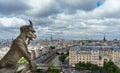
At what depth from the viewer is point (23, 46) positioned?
502cm

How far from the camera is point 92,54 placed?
195 ft

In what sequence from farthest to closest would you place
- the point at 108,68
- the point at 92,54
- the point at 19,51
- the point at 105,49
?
the point at 105,49 < the point at 92,54 < the point at 108,68 < the point at 19,51

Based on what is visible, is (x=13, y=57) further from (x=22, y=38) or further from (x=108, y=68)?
(x=108, y=68)

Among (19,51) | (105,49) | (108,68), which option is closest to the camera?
(19,51)

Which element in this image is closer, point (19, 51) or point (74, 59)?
point (19, 51)

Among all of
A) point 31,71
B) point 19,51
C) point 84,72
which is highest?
point 19,51

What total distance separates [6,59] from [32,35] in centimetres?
64

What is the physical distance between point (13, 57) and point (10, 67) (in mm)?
196

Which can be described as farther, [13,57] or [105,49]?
[105,49]

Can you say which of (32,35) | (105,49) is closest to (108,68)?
(105,49)

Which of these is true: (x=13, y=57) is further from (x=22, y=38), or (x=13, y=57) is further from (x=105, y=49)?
(x=105, y=49)

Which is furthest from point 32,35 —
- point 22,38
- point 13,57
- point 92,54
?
point 92,54

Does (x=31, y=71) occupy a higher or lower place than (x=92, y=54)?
higher

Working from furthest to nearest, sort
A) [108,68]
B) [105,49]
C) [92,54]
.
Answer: [105,49] → [92,54] → [108,68]
